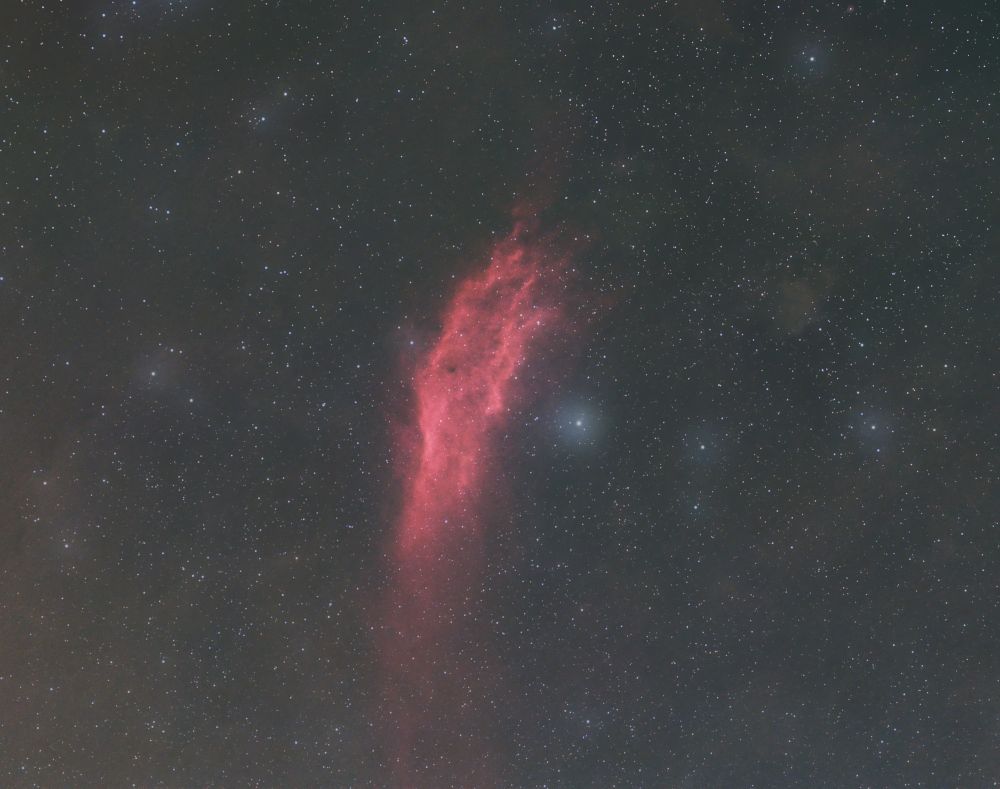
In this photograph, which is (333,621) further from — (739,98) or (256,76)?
(739,98)

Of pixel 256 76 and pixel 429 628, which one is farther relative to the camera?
pixel 429 628

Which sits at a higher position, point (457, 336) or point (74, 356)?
point (74, 356)

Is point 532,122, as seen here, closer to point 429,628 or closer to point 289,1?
point 289,1

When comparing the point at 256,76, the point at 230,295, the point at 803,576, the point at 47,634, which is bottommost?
the point at 803,576

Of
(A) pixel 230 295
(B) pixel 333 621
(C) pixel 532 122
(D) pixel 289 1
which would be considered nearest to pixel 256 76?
(D) pixel 289 1

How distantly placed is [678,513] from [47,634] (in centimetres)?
343

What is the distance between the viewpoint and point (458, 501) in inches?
159

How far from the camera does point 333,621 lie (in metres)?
3.99

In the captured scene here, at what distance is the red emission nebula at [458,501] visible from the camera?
3943 millimetres

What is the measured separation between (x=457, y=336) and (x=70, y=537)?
7.45ft

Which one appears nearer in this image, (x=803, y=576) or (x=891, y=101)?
(x=891, y=101)

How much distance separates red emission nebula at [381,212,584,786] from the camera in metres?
3.94

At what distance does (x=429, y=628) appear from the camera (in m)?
4.04

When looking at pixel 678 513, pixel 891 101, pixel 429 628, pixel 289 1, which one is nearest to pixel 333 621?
pixel 429 628
